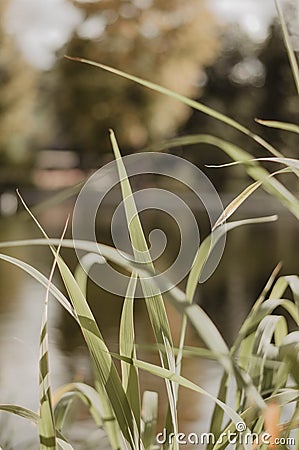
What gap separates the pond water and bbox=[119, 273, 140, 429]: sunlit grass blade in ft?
0.52

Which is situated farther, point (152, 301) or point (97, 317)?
point (97, 317)

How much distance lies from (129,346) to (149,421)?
7 cm

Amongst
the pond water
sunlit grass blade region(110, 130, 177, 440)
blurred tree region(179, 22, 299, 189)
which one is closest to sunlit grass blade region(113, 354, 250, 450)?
sunlit grass blade region(110, 130, 177, 440)

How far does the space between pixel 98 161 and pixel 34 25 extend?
2100 mm

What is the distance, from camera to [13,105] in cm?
1164

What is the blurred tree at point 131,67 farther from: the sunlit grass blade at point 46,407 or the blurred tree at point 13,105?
the sunlit grass blade at point 46,407

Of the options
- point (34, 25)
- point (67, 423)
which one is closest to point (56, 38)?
point (34, 25)

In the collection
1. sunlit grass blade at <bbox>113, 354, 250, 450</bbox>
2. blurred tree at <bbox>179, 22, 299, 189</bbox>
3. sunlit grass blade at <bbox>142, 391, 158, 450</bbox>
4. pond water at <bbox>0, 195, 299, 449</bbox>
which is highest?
blurred tree at <bbox>179, 22, 299, 189</bbox>

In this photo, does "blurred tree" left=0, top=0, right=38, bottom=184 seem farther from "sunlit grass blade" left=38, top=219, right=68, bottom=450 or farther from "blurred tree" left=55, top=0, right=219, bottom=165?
"sunlit grass blade" left=38, top=219, right=68, bottom=450

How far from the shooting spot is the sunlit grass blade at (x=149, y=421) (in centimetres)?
46

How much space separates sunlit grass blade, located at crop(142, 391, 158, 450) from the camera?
46 centimetres

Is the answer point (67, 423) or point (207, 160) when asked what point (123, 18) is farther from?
point (67, 423)

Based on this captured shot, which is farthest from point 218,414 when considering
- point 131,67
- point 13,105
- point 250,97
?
point 131,67

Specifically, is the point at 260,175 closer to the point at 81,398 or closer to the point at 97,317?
the point at 81,398
